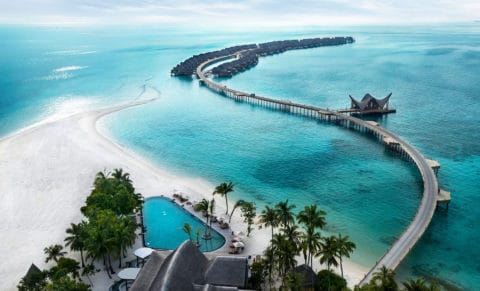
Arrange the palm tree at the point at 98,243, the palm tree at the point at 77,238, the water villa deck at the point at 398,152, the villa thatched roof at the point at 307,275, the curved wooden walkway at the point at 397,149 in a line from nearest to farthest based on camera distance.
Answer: the villa thatched roof at the point at 307,275 → the palm tree at the point at 98,243 → the palm tree at the point at 77,238 → the curved wooden walkway at the point at 397,149 → the water villa deck at the point at 398,152

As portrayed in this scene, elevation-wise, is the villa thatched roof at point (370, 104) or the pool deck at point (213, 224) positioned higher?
the villa thatched roof at point (370, 104)

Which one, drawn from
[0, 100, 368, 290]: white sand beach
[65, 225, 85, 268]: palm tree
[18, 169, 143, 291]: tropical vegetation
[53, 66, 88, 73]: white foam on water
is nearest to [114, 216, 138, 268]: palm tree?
[18, 169, 143, 291]: tropical vegetation

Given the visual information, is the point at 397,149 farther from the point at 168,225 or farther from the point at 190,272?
the point at 190,272

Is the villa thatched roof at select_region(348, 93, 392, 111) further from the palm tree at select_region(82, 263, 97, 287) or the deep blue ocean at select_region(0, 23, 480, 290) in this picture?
the palm tree at select_region(82, 263, 97, 287)

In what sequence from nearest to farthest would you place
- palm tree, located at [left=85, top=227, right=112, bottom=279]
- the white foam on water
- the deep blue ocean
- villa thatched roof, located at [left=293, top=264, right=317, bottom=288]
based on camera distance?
villa thatched roof, located at [left=293, top=264, right=317, bottom=288]
palm tree, located at [left=85, top=227, right=112, bottom=279]
the deep blue ocean
the white foam on water

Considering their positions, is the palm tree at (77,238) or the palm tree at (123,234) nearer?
the palm tree at (123,234)

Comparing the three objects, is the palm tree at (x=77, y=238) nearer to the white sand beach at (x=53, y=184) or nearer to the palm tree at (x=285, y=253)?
the white sand beach at (x=53, y=184)

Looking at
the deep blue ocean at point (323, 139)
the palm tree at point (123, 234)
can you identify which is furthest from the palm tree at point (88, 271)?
the deep blue ocean at point (323, 139)
